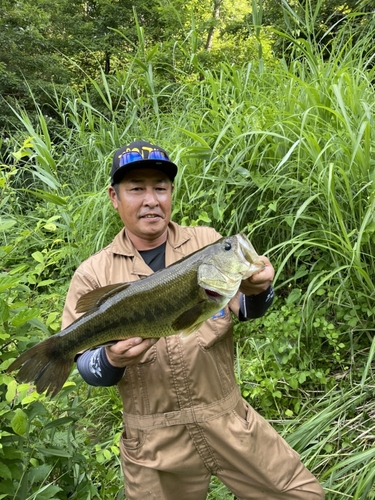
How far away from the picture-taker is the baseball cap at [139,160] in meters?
1.76

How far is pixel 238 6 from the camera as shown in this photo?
50.1ft

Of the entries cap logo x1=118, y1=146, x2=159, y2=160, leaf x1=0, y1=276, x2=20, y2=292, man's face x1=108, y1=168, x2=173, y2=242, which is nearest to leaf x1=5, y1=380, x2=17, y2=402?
leaf x1=0, y1=276, x2=20, y2=292

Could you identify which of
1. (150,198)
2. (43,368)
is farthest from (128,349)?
(150,198)

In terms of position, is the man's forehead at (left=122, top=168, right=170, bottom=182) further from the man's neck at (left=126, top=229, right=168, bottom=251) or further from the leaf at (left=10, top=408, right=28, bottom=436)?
the leaf at (left=10, top=408, right=28, bottom=436)

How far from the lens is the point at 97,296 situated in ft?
5.07

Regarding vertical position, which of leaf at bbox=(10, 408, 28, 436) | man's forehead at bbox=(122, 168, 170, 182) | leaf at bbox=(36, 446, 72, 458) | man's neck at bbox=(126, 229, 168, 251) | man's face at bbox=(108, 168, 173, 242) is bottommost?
leaf at bbox=(36, 446, 72, 458)

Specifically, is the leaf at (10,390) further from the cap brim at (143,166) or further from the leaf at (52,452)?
the cap brim at (143,166)

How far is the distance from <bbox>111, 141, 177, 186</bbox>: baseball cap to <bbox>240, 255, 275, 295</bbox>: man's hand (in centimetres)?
70

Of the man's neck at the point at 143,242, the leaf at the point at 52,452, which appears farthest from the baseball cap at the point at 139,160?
the leaf at the point at 52,452

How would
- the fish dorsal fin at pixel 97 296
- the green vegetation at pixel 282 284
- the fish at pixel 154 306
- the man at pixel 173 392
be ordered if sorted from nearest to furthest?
the fish at pixel 154 306, the fish dorsal fin at pixel 97 296, the man at pixel 173 392, the green vegetation at pixel 282 284

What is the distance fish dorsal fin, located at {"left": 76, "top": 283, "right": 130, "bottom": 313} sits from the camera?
1486 millimetres

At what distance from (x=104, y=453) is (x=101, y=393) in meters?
1.06

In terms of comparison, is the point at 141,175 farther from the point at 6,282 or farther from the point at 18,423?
the point at 18,423

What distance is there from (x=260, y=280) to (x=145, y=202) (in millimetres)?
669
